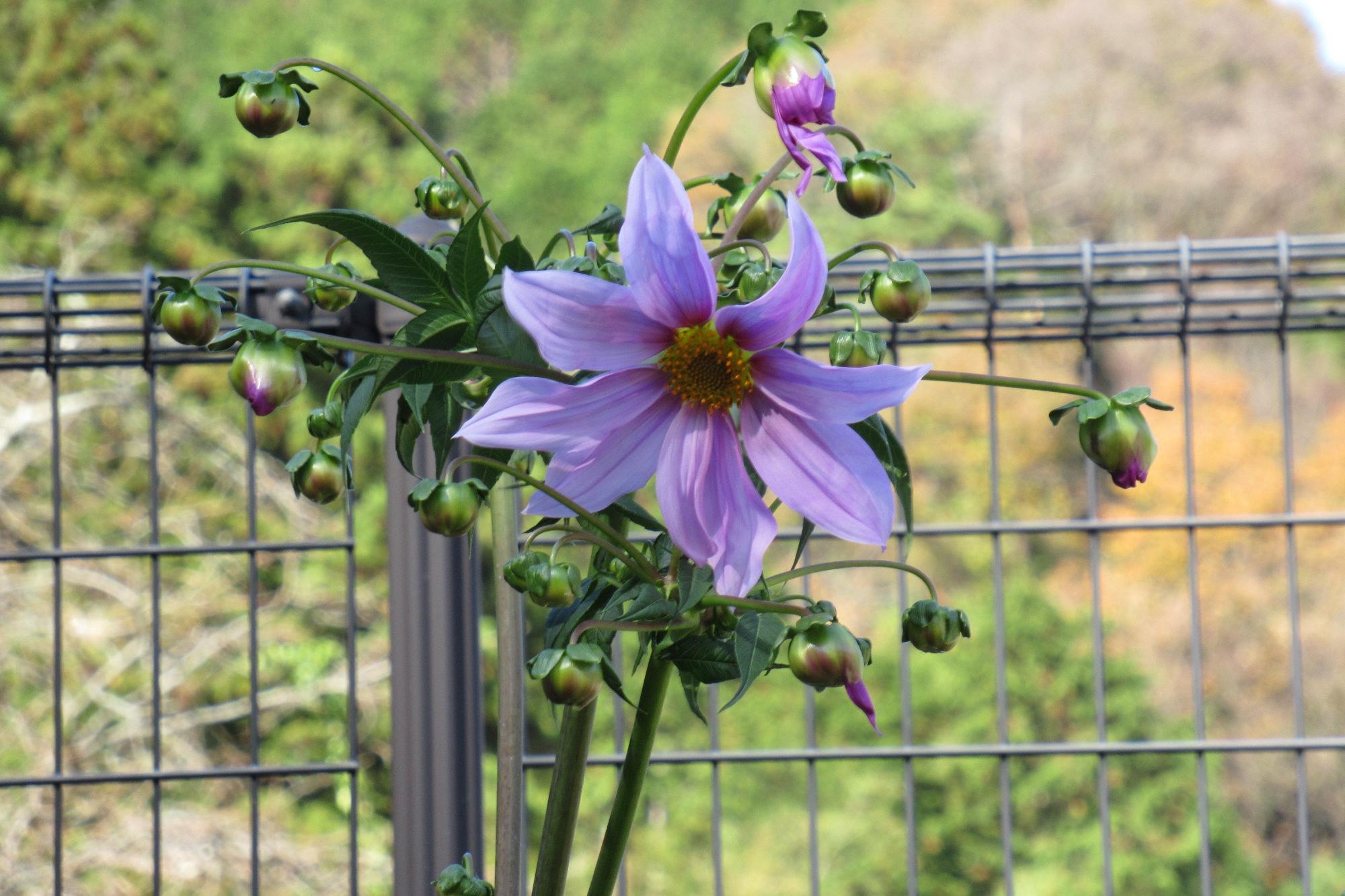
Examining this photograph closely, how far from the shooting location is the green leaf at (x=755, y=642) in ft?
1.08

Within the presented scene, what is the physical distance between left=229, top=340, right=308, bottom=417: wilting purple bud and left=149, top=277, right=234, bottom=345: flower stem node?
0.06 ft

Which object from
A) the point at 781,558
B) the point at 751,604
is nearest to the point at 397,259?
the point at 751,604

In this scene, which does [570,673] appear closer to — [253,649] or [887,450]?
[887,450]

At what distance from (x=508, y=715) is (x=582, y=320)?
0.46 feet

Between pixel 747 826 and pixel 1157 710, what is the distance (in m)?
1.67

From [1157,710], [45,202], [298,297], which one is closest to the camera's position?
[298,297]

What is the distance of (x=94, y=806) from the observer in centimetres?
364

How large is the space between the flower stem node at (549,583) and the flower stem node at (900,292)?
0.10 m

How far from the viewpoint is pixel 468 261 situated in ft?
1.10

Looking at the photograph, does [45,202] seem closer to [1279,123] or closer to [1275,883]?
[1275,883]

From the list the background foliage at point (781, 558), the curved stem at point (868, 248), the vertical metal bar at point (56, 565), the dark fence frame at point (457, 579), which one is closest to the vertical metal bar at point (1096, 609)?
the dark fence frame at point (457, 579)

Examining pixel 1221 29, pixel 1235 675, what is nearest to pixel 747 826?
pixel 1235 675

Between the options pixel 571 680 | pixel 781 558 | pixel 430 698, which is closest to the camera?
pixel 571 680

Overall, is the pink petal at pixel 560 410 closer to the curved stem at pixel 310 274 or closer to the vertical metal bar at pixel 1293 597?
the curved stem at pixel 310 274
